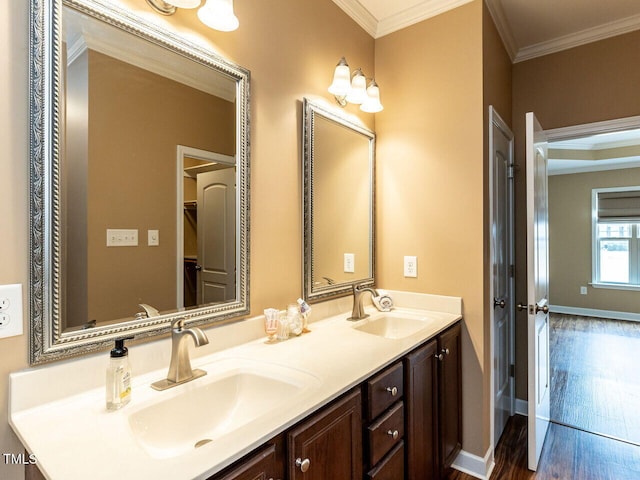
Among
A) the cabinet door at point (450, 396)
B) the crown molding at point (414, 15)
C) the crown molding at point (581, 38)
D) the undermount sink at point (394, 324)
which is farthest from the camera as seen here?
the crown molding at point (581, 38)

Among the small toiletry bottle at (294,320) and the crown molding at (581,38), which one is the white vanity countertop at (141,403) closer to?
the small toiletry bottle at (294,320)

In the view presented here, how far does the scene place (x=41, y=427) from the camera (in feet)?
2.72

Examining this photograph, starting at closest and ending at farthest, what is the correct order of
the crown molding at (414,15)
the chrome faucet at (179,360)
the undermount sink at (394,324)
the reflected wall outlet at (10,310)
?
the reflected wall outlet at (10,310) < the chrome faucet at (179,360) < the undermount sink at (394,324) < the crown molding at (414,15)

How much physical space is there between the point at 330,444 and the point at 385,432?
36cm

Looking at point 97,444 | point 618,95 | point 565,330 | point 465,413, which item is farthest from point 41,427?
point 565,330

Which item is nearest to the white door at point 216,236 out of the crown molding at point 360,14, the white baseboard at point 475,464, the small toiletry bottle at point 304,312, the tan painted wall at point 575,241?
the small toiletry bottle at point 304,312

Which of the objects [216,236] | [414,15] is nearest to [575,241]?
[414,15]

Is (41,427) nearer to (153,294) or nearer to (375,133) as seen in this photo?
(153,294)

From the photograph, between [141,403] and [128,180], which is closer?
[141,403]

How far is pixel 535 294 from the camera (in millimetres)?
1983

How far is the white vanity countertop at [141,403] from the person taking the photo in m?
0.69

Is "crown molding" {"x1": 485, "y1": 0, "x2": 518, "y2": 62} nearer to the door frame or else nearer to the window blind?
the door frame

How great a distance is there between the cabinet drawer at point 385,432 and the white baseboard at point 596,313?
614 centimetres

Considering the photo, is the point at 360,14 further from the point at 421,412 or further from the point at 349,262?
the point at 421,412
